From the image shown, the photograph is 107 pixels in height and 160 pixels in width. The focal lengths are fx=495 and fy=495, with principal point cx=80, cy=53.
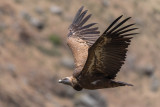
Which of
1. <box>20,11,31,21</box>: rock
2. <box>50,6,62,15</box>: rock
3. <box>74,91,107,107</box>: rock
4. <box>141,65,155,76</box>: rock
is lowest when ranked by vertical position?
<box>74,91,107,107</box>: rock

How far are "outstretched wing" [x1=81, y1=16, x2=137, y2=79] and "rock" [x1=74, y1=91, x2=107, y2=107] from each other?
2321 centimetres

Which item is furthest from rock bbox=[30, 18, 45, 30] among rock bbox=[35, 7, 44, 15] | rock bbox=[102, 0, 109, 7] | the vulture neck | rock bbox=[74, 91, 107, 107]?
the vulture neck

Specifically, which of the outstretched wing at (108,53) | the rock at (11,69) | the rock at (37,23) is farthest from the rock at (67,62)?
the outstretched wing at (108,53)

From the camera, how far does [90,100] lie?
3331cm

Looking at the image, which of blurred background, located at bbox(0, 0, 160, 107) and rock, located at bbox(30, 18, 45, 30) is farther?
rock, located at bbox(30, 18, 45, 30)

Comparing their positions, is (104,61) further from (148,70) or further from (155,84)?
(148,70)

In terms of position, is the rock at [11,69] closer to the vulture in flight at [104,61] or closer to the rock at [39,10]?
the rock at [39,10]

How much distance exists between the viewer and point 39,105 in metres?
29.2

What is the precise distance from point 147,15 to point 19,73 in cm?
2057

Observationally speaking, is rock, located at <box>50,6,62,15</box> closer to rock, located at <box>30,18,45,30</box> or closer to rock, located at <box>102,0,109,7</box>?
rock, located at <box>30,18,45,30</box>

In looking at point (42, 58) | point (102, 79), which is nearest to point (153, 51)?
point (42, 58)

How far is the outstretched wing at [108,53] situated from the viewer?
30.7ft

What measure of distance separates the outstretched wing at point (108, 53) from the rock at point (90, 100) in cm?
2321

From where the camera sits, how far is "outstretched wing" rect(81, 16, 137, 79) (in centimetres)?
935
